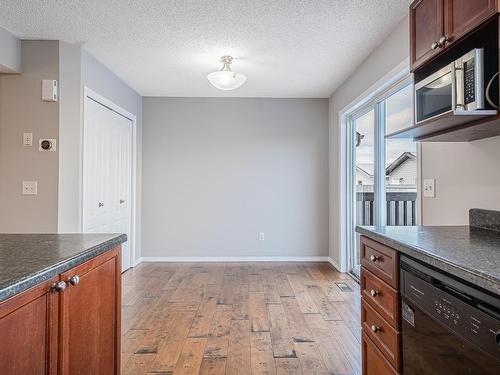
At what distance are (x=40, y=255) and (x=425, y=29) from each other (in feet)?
6.78

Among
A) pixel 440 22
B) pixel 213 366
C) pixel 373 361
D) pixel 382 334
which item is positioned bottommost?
pixel 213 366

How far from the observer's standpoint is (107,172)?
3.81m

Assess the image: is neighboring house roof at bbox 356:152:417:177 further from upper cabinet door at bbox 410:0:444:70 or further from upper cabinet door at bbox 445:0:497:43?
upper cabinet door at bbox 445:0:497:43

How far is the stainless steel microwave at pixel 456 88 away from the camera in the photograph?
1306 mm

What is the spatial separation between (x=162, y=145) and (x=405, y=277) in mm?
4183

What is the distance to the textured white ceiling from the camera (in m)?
2.40

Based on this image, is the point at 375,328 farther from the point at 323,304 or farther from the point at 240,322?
the point at 323,304

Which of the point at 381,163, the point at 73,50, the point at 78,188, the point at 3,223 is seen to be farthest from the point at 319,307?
the point at 73,50

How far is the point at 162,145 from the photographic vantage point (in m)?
4.84

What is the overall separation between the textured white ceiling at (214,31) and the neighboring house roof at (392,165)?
1.06m

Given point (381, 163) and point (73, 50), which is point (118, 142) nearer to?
point (73, 50)

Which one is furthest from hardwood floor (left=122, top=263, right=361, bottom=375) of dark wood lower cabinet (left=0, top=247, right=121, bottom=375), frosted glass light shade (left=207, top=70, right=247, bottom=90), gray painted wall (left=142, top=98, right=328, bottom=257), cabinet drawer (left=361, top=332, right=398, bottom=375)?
frosted glass light shade (left=207, top=70, right=247, bottom=90)

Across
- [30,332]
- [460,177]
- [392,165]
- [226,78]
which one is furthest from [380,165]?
[30,332]

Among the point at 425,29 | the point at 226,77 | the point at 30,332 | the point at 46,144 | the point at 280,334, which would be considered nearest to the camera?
the point at 30,332
